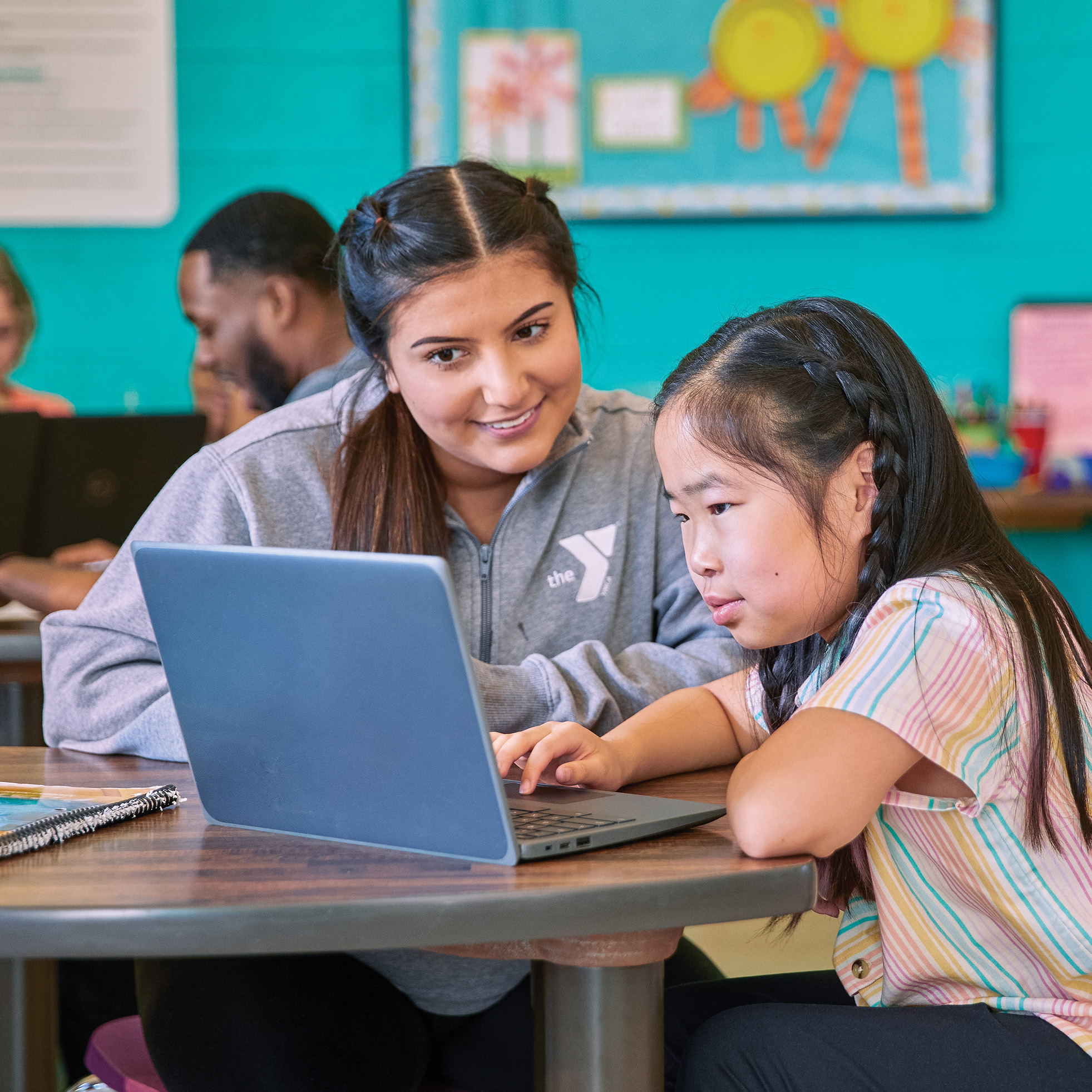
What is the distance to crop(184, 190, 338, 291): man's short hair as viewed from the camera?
6.91 ft

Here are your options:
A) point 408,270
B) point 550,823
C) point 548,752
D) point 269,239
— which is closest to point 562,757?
point 548,752

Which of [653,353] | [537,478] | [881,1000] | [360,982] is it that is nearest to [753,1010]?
[881,1000]

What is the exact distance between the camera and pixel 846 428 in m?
0.93

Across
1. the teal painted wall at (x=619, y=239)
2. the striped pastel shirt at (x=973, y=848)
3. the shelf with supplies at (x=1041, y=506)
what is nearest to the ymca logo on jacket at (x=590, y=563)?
the striped pastel shirt at (x=973, y=848)

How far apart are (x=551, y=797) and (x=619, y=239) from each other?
7.72 feet

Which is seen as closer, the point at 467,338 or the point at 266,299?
the point at 467,338

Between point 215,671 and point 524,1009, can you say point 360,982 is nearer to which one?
point 524,1009

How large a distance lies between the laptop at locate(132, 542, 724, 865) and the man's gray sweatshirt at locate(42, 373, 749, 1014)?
24 cm

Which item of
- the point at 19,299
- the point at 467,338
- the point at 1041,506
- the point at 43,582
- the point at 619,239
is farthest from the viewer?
the point at 619,239

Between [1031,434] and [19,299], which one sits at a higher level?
[19,299]

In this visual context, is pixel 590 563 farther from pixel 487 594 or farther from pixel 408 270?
pixel 408 270

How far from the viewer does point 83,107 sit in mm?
2898

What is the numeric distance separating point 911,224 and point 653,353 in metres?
0.66

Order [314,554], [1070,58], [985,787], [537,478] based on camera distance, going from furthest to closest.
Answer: [1070,58], [537,478], [985,787], [314,554]
